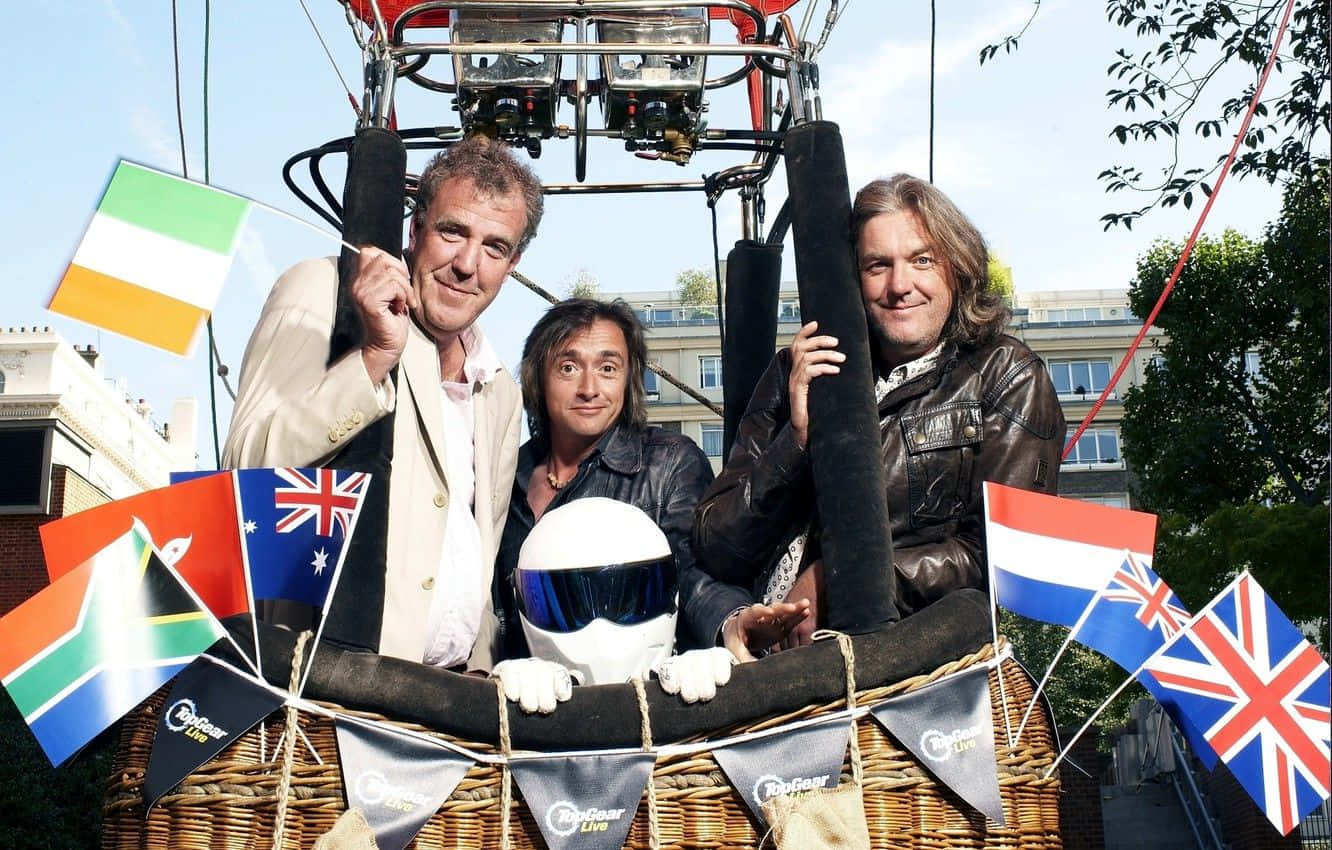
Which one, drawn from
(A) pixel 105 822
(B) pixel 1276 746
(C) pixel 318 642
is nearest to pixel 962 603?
(B) pixel 1276 746

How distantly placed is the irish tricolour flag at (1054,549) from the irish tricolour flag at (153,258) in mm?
1325

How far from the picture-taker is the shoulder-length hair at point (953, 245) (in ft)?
10.6

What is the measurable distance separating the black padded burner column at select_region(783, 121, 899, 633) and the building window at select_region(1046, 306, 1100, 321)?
68.5 meters

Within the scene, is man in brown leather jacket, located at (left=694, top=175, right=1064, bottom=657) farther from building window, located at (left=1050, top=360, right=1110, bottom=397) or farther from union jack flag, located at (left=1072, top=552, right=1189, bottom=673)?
building window, located at (left=1050, top=360, right=1110, bottom=397)

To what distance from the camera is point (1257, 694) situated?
93.8 inches

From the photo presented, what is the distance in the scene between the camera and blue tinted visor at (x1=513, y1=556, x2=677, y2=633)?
2.74 meters

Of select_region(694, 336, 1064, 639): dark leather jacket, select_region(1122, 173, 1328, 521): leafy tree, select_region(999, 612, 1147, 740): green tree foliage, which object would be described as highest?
select_region(1122, 173, 1328, 521): leafy tree

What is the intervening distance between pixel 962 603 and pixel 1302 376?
60.0 ft

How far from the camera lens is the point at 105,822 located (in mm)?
2389

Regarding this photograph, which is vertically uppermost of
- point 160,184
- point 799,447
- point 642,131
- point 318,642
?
point 642,131

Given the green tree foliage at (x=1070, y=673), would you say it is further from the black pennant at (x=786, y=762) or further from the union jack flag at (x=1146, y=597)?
the black pennant at (x=786, y=762)

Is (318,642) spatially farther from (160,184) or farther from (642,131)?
(642,131)

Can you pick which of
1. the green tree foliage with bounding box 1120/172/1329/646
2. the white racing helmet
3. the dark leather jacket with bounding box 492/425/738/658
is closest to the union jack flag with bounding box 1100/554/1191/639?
the white racing helmet

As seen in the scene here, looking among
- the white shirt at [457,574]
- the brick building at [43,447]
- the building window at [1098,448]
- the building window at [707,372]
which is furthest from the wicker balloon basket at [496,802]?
the building window at [1098,448]
